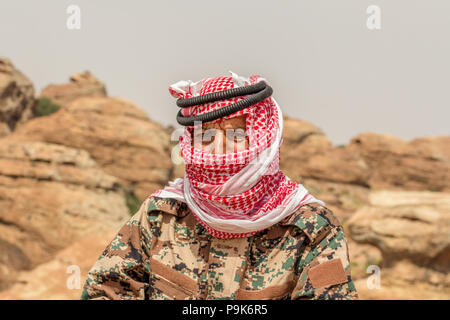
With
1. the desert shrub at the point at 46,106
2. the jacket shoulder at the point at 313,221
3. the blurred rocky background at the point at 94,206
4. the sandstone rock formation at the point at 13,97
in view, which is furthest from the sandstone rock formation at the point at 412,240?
the desert shrub at the point at 46,106

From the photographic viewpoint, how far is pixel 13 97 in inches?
692

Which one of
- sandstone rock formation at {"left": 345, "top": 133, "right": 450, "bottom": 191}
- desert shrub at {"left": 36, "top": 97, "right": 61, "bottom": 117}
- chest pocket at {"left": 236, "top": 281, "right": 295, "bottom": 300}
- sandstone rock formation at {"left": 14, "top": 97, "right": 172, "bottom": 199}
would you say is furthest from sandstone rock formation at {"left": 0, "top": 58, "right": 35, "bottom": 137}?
sandstone rock formation at {"left": 345, "top": 133, "right": 450, "bottom": 191}

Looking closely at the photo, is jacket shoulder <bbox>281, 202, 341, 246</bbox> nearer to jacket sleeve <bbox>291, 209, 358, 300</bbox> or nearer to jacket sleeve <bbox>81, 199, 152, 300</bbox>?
jacket sleeve <bbox>291, 209, 358, 300</bbox>

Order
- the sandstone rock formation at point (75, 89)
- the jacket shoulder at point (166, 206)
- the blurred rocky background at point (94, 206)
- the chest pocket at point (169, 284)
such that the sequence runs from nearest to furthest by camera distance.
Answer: the chest pocket at point (169, 284) < the jacket shoulder at point (166, 206) < the blurred rocky background at point (94, 206) < the sandstone rock formation at point (75, 89)

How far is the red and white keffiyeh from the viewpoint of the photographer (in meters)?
2.17

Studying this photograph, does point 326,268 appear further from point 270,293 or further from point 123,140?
point 123,140

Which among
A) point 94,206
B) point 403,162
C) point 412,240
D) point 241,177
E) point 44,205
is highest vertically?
point 241,177

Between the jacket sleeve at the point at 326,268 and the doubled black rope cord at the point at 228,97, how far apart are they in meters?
0.63

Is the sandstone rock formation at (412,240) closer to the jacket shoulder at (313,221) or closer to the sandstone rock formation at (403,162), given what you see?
the jacket shoulder at (313,221)

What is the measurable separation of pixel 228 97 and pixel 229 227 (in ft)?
1.98

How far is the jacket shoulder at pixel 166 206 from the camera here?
2.38 meters

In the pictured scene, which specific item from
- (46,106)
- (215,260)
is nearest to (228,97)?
(215,260)

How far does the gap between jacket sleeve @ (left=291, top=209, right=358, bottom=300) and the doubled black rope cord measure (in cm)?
63
